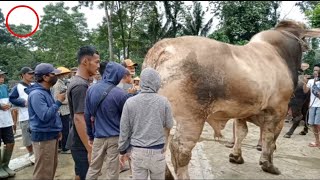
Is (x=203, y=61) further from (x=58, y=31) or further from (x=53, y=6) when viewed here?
(x=53, y=6)

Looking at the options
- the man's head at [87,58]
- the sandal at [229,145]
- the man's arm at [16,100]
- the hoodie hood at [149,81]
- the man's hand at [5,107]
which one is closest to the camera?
the hoodie hood at [149,81]

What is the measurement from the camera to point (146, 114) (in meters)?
3.16

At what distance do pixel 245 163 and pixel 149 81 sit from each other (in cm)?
319

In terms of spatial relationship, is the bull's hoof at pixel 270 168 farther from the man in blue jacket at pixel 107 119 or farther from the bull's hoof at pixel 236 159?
the man in blue jacket at pixel 107 119

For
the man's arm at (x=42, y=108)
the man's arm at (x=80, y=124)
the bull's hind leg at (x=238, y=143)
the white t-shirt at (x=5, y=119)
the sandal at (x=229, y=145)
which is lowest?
the sandal at (x=229, y=145)

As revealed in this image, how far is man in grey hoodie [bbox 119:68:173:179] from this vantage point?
315 cm

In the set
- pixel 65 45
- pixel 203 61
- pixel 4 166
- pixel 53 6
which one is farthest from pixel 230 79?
pixel 53 6

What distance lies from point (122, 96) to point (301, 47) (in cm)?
354

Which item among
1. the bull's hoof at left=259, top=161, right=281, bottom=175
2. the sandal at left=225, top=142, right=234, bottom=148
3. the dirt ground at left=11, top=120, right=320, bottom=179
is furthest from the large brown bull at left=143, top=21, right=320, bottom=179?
the sandal at left=225, top=142, right=234, bottom=148

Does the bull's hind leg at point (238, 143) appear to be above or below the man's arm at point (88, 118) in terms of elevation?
below

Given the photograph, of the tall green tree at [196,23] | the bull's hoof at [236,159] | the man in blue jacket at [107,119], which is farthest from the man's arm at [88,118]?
the tall green tree at [196,23]

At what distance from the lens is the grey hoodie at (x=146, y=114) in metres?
3.15

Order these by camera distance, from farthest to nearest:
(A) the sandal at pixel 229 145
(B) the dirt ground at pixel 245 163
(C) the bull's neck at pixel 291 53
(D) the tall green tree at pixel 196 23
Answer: (D) the tall green tree at pixel 196 23, (A) the sandal at pixel 229 145, (C) the bull's neck at pixel 291 53, (B) the dirt ground at pixel 245 163

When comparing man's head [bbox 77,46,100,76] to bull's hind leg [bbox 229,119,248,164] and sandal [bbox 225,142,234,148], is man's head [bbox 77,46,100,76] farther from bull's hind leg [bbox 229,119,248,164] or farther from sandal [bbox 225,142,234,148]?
sandal [bbox 225,142,234,148]
